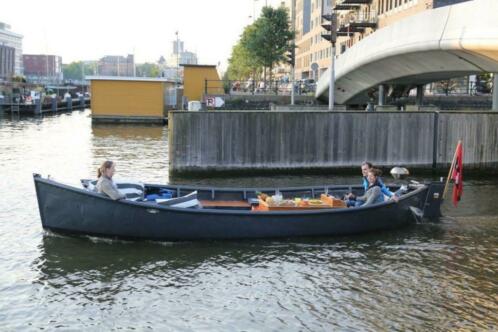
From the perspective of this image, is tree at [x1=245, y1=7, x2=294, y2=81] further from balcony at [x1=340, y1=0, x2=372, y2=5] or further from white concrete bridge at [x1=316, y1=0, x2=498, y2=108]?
white concrete bridge at [x1=316, y1=0, x2=498, y2=108]

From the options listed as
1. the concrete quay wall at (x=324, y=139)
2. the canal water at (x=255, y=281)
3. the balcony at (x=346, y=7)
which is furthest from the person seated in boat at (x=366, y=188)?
the balcony at (x=346, y=7)

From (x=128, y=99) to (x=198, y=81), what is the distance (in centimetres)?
596

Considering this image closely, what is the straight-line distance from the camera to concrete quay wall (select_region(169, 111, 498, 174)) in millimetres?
23062

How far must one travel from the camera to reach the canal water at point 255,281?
987 cm

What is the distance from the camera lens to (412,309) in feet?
34.0

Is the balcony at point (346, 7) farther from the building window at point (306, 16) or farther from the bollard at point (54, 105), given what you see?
the building window at point (306, 16)

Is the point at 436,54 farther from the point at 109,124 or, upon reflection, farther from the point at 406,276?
the point at 109,124

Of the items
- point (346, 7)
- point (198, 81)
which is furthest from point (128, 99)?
point (346, 7)

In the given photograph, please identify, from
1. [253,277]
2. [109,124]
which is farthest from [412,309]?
[109,124]

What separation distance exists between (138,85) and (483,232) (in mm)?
38285

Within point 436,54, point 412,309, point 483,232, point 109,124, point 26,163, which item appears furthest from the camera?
point 109,124

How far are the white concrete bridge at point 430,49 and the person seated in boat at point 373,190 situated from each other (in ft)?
17.8

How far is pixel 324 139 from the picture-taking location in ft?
78.9

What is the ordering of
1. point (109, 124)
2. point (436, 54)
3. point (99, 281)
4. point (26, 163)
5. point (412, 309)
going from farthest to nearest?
point (109, 124) < point (26, 163) < point (436, 54) < point (99, 281) < point (412, 309)
